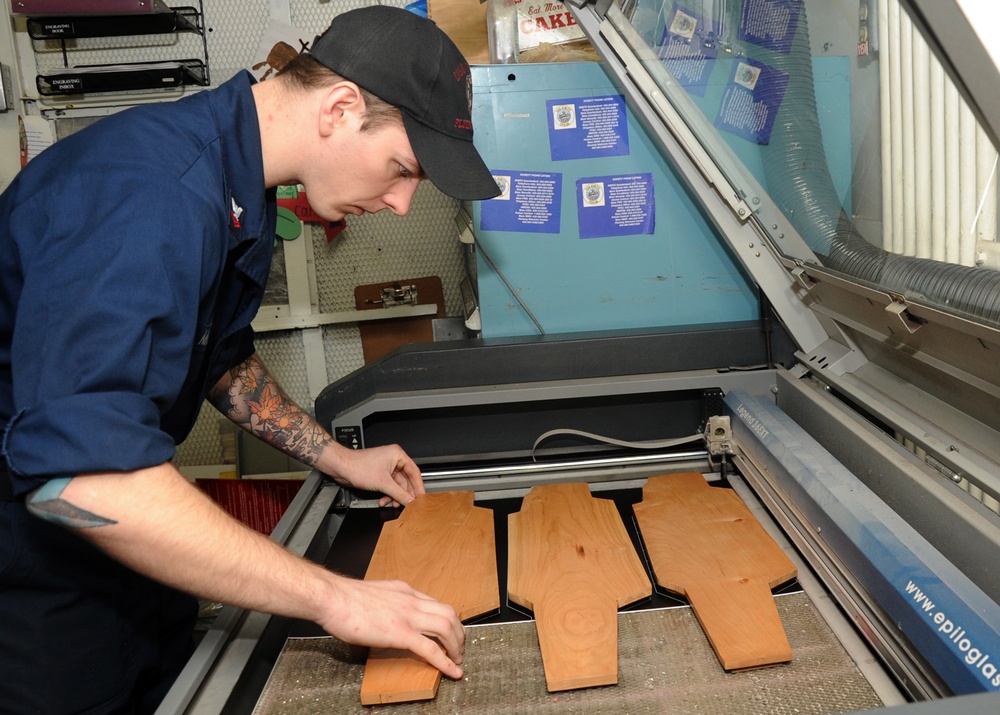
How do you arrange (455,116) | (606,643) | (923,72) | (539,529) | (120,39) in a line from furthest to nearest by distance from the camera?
(120,39)
(539,529)
(455,116)
(606,643)
(923,72)

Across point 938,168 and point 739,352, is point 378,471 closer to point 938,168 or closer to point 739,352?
point 739,352

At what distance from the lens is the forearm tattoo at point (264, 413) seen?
1778 mm

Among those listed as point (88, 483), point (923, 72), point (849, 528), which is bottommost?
point (849, 528)

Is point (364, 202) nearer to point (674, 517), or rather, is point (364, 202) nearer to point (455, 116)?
point (455, 116)

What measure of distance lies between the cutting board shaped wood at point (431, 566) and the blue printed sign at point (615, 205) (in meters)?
0.87

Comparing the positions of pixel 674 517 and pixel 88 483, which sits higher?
pixel 88 483

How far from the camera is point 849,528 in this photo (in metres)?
1.24

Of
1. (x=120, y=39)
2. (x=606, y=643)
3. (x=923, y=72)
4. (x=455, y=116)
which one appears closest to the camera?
(x=923, y=72)

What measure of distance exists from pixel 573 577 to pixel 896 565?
536 millimetres

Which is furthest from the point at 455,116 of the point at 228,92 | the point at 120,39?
the point at 120,39

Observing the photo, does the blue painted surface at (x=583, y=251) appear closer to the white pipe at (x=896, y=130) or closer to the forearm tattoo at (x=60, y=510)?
the white pipe at (x=896, y=130)

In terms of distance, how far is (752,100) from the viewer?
5.65 feet

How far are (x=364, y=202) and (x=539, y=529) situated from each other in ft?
2.47

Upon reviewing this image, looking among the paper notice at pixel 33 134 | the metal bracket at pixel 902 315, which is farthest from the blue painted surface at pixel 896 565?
Answer: the paper notice at pixel 33 134
